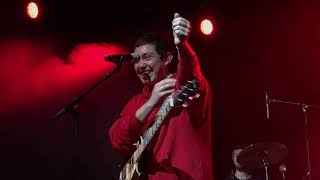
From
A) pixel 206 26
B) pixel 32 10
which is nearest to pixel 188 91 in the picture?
pixel 32 10

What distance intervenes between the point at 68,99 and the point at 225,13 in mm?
2316

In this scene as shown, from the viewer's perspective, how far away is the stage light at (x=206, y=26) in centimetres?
618

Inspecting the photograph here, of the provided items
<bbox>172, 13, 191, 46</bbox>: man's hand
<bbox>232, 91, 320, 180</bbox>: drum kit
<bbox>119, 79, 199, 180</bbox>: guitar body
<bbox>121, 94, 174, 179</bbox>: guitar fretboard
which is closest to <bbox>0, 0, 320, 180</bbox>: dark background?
<bbox>232, 91, 320, 180</bbox>: drum kit

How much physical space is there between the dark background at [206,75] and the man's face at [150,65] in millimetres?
2015

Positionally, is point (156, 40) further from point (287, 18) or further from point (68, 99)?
point (287, 18)

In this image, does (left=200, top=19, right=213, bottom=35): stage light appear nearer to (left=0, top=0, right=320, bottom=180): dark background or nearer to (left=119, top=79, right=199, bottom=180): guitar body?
(left=0, top=0, right=320, bottom=180): dark background

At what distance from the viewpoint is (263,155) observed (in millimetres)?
6562

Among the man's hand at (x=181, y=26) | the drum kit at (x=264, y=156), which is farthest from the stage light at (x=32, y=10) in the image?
the man's hand at (x=181, y=26)

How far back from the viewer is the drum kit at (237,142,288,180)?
623cm

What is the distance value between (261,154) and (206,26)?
1.84m

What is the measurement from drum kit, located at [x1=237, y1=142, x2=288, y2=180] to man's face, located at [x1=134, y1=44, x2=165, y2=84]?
312cm

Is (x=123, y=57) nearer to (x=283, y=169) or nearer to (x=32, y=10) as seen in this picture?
(x=32, y=10)

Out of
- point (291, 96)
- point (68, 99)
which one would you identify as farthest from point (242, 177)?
point (68, 99)

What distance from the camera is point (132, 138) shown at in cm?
335
